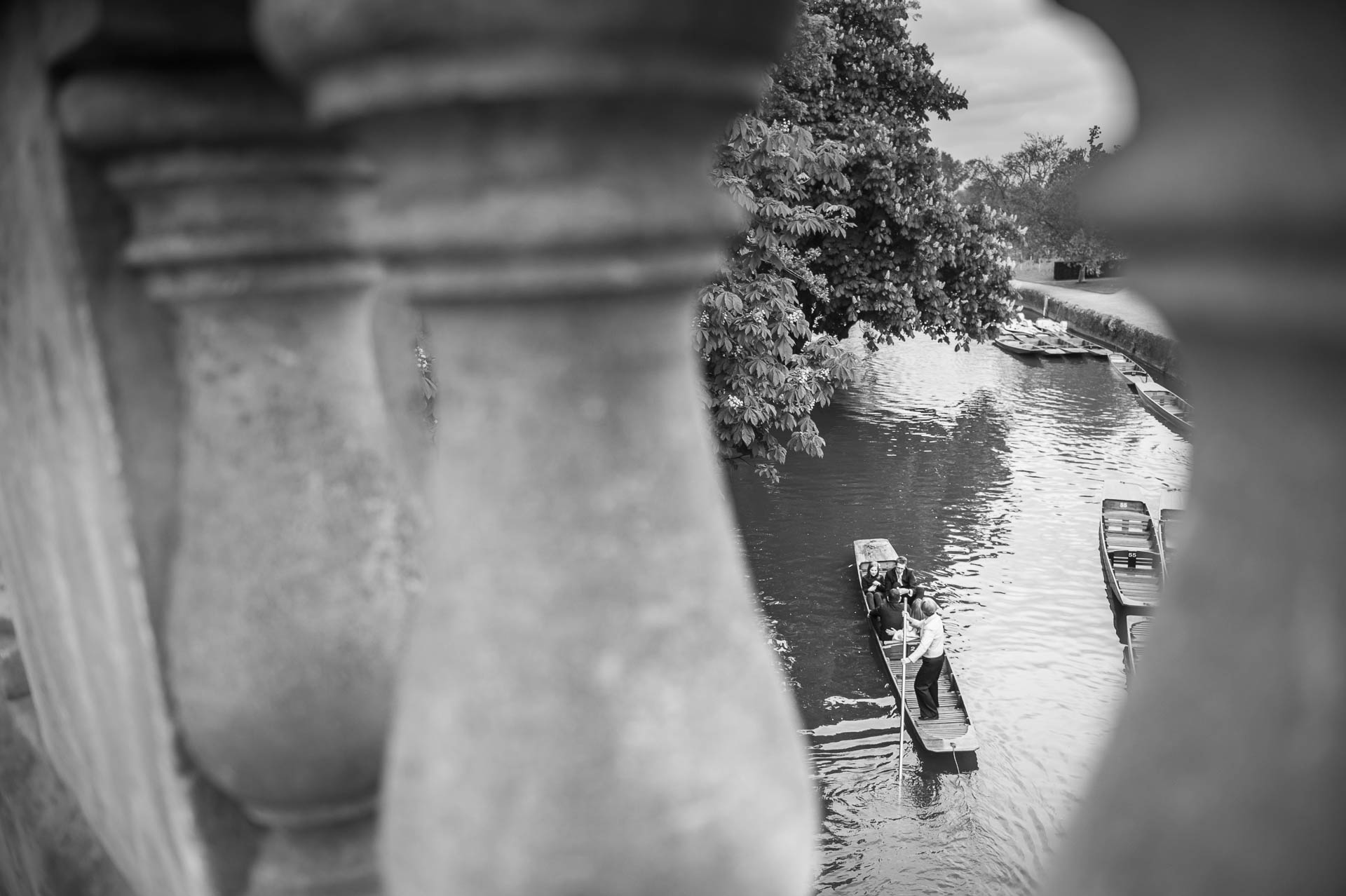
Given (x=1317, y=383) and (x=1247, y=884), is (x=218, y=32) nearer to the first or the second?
(x=1317, y=383)

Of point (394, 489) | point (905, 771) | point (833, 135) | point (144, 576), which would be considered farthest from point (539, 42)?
point (833, 135)

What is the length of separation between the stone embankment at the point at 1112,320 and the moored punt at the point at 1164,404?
1.37 m

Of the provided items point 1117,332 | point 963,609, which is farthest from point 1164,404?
point 963,609

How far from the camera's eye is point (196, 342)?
4.83 ft

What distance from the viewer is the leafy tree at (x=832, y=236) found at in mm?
9867

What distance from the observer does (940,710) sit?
13125 millimetres

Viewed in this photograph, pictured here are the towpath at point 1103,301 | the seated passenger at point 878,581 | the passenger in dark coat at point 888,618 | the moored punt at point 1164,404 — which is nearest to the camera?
the passenger in dark coat at point 888,618

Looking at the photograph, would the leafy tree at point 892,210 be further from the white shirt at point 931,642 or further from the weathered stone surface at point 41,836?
the weathered stone surface at point 41,836

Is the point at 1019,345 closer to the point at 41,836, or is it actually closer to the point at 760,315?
the point at 760,315

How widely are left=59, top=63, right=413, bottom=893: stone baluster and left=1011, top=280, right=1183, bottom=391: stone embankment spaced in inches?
1212

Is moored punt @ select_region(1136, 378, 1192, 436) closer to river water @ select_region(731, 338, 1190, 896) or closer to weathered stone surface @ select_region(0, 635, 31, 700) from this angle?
river water @ select_region(731, 338, 1190, 896)

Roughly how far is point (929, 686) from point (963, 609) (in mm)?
4450

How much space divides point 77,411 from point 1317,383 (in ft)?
5.19

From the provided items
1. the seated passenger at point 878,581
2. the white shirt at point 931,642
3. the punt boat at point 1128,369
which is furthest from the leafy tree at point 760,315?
the punt boat at point 1128,369
